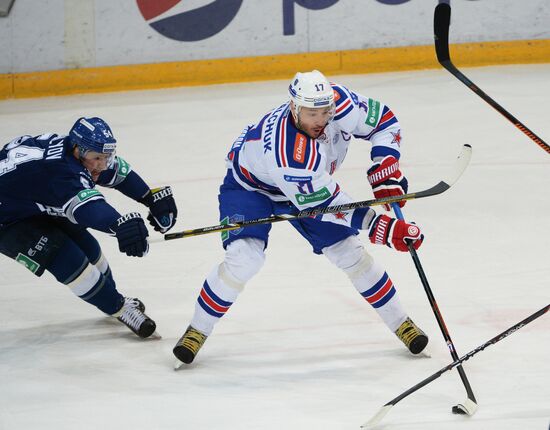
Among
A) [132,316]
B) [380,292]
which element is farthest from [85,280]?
[380,292]

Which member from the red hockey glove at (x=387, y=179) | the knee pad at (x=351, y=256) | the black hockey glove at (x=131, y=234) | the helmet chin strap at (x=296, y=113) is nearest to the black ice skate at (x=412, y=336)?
the knee pad at (x=351, y=256)

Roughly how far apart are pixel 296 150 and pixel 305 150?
30mm

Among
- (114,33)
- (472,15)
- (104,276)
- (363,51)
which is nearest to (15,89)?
(114,33)

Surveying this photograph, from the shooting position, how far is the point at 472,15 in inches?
319

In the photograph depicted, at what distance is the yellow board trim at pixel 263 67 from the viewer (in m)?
8.14

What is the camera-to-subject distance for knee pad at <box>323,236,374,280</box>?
389 cm

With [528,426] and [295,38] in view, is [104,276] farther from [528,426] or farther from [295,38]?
[295,38]

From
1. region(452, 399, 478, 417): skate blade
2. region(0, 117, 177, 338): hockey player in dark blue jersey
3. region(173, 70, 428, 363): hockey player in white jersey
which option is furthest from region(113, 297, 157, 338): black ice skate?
region(452, 399, 478, 417): skate blade

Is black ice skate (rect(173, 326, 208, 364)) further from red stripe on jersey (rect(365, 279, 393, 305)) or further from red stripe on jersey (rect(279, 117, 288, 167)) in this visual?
red stripe on jersey (rect(279, 117, 288, 167))

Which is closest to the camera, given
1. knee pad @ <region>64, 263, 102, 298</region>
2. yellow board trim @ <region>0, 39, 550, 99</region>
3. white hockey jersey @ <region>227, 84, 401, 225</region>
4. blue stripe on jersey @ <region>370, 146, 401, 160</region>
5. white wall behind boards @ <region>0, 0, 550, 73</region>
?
white hockey jersey @ <region>227, 84, 401, 225</region>

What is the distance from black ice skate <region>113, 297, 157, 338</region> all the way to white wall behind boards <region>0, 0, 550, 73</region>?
4.15m

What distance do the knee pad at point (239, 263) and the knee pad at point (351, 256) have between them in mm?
285

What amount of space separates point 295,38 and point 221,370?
4.69 meters

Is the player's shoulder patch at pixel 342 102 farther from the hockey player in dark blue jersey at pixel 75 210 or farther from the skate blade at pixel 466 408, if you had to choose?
the skate blade at pixel 466 408
